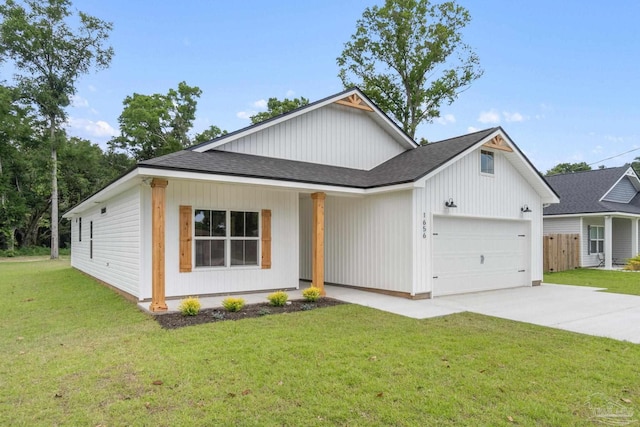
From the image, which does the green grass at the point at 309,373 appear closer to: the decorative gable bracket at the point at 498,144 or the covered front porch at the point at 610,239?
the decorative gable bracket at the point at 498,144

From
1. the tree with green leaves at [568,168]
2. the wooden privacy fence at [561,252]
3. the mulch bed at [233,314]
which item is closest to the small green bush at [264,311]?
the mulch bed at [233,314]

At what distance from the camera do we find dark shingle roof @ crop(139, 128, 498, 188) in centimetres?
780

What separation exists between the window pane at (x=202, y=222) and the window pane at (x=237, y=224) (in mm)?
570

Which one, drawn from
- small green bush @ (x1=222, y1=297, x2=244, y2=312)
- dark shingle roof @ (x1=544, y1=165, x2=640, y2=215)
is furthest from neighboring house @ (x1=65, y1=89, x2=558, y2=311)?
dark shingle roof @ (x1=544, y1=165, x2=640, y2=215)

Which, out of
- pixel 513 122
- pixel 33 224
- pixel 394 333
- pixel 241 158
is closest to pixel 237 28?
pixel 241 158

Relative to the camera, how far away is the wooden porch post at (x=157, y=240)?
7.09 metres

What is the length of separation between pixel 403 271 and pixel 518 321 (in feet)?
9.50

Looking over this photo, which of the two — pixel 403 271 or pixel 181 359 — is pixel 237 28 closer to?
pixel 403 271

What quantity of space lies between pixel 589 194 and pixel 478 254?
12.5 m

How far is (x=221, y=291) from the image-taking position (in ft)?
29.7

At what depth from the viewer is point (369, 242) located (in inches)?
400

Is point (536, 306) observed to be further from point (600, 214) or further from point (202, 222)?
point (600, 214)

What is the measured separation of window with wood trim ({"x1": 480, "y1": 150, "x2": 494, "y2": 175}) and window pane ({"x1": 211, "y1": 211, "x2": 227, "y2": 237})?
22.8 feet

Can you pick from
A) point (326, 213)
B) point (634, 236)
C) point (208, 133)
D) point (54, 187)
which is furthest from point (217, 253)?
point (208, 133)
